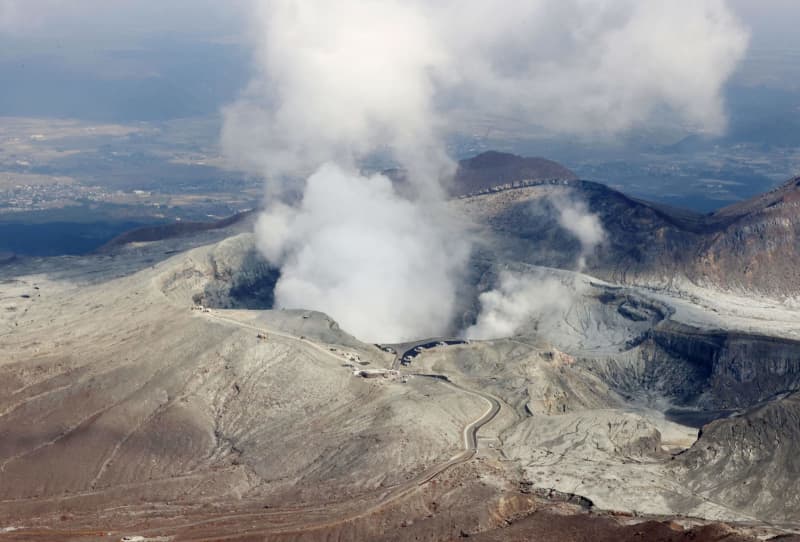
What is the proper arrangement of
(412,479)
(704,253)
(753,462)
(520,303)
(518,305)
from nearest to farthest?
1. (412,479)
2. (753,462)
3. (518,305)
4. (520,303)
5. (704,253)

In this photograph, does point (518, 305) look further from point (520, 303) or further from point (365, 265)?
point (365, 265)

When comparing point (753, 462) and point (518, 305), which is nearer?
point (753, 462)

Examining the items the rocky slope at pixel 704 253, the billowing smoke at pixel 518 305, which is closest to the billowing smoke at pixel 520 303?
the billowing smoke at pixel 518 305

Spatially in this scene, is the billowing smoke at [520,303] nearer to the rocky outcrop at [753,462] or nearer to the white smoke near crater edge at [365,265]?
the white smoke near crater edge at [365,265]

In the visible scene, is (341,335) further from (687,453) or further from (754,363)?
(754,363)

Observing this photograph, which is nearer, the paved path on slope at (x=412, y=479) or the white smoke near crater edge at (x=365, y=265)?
the paved path on slope at (x=412, y=479)

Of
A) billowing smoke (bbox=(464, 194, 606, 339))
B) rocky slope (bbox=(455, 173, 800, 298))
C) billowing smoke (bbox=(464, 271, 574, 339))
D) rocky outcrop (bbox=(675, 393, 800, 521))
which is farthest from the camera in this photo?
rocky slope (bbox=(455, 173, 800, 298))

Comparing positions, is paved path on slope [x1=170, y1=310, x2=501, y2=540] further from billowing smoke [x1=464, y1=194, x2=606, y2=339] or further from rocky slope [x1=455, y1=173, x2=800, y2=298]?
rocky slope [x1=455, y1=173, x2=800, y2=298]

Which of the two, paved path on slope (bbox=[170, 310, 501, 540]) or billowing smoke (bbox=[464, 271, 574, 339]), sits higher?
billowing smoke (bbox=[464, 271, 574, 339])

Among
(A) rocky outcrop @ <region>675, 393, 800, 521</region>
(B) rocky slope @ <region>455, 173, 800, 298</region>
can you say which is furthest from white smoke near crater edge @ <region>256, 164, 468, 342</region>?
(A) rocky outcrop @ <region>675, 393, 800, 521</region>

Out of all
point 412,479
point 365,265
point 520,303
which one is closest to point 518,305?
point 520,303

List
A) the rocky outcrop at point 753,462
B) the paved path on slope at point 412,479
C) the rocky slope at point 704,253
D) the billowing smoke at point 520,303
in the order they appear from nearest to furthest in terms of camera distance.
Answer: the paved path on slope at point 412,479, the rocky outcrop at point 753,462, the billowing smoke at point 520,303, the rocky slope at point 704,253
